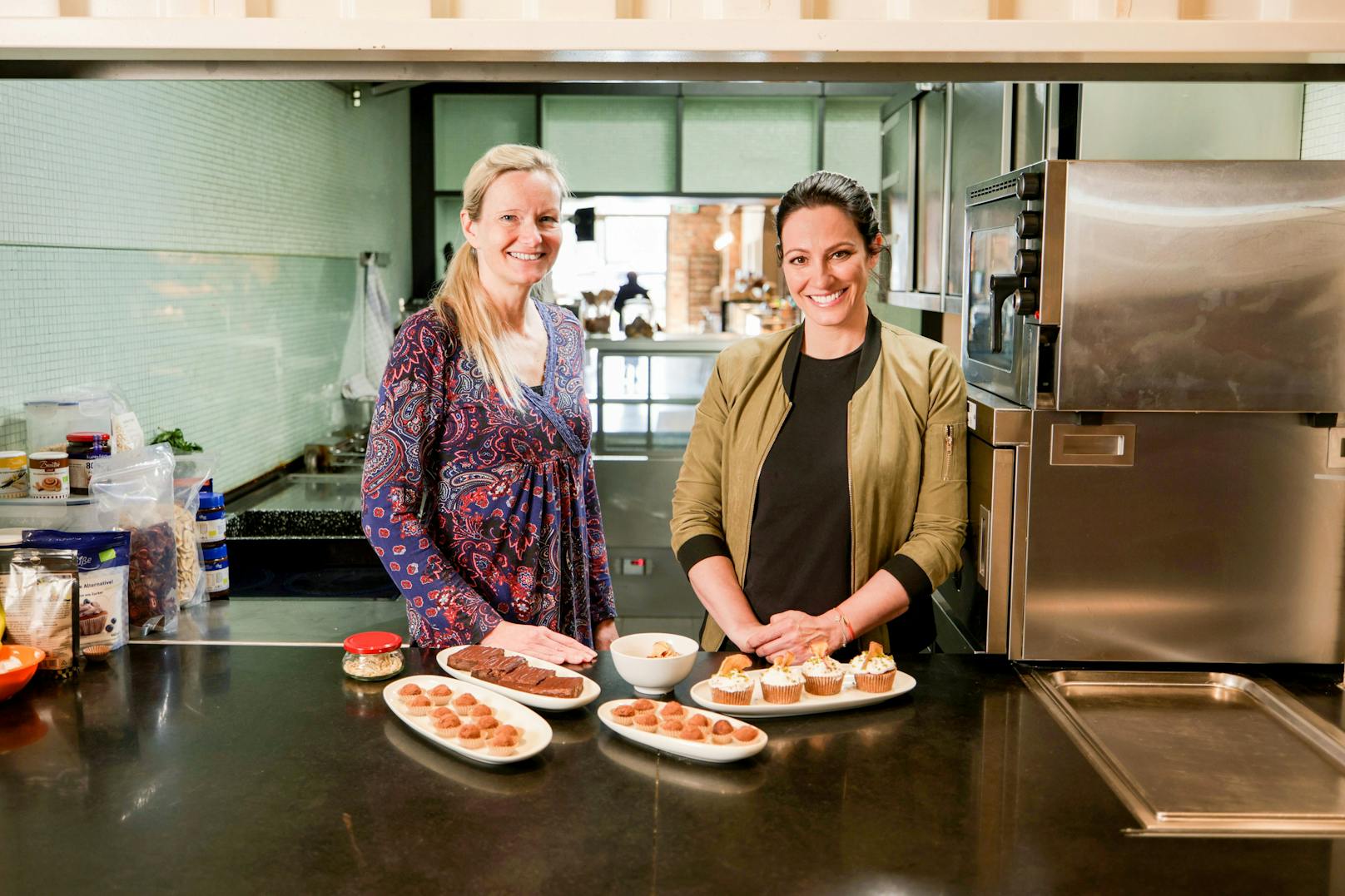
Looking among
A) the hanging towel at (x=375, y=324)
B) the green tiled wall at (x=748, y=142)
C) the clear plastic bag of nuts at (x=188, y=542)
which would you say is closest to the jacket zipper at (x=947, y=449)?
the clear plastic bag of nuts at (x=188, y=542)

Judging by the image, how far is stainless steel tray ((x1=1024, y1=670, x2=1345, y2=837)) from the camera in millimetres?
1372

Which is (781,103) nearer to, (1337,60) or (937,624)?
(937,624)

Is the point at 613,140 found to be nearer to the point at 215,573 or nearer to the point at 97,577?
the point at 215,573

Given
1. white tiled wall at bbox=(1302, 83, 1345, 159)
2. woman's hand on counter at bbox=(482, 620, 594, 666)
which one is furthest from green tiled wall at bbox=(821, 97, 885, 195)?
woman's hand on counter at bbox=(482, 620, 594, 666)

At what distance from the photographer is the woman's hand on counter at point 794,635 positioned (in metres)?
1.88

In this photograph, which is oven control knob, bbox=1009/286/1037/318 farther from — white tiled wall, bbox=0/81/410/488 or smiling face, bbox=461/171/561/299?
white tiled wall, bbox=0/81/410/488

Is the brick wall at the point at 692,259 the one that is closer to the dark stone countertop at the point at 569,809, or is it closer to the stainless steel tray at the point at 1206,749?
the stainless steel tray at the point at 1206,749

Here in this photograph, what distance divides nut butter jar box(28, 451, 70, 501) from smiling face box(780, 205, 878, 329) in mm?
1430

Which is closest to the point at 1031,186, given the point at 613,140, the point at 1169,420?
the point at 1169,420

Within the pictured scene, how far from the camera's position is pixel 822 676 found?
1664 millimetres

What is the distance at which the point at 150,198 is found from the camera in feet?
10.2

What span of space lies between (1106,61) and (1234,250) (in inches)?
15.9

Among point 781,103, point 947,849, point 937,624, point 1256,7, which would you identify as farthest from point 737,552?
point 781,103

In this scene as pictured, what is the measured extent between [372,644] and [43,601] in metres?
0.54
